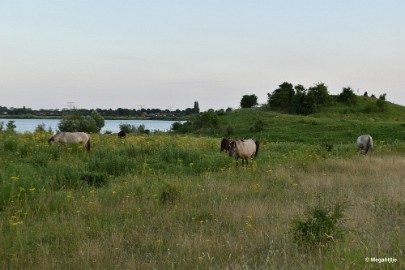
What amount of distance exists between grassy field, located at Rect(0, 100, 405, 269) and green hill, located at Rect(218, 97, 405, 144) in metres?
22.2

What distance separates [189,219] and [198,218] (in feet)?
0.60

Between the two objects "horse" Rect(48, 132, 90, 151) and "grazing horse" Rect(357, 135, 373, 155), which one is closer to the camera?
"horse" Rect(48, 132, 90, 151)

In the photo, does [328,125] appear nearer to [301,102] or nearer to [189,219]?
[301,102]

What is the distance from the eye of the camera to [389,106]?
58.2 meters

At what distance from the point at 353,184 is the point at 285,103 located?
178 ft

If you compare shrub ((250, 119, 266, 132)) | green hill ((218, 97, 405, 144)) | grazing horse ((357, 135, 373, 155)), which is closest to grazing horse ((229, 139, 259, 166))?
grazing horse ((357, 135, 373, 155))

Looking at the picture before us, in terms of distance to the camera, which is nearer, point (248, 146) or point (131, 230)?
point (131, 230)

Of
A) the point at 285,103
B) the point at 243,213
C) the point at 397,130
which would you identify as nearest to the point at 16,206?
the point at 243,213

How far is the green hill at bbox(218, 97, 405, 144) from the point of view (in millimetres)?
35978

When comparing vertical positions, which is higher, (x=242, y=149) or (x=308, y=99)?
(x=308, y=99)

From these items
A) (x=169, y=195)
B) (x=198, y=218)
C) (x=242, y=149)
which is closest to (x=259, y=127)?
(x=242, y=149)

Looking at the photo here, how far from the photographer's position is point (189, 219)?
6.70 m

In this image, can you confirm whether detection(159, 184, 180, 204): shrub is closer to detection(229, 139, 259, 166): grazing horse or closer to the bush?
the bush

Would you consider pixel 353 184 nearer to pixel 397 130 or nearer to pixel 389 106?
pixel 397 130
